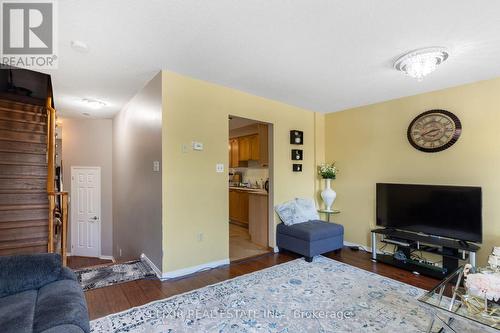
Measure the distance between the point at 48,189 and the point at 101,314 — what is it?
181cm

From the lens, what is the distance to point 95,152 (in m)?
5.53

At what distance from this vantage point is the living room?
6.22 feet

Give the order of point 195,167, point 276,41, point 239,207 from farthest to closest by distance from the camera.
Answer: point 239,207 → point 195,167 → point 276,41

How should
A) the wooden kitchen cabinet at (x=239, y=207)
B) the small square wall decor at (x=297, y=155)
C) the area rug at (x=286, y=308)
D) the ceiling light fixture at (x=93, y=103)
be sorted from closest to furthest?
the area rug at (x=286, y=308), the ceiling light fixture at (x=93, y=103), the small square wall decor at (x=297, y=155), the wooden kitchen cabinet at (x=239, y=207)

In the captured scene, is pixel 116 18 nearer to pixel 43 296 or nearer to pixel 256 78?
pixel 256 78

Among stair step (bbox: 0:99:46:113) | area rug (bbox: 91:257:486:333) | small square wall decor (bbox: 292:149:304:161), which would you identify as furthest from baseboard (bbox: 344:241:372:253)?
stair step (bbox: 0:99:46:113)

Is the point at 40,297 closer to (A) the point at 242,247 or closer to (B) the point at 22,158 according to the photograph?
(B) the point at 22,158

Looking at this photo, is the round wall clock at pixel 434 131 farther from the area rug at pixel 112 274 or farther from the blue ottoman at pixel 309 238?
the area rug at pixel 112 274

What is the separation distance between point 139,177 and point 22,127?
1516mm

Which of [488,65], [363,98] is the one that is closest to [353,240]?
[363,98]

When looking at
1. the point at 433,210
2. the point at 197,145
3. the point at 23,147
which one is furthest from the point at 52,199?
→ the point at 433,210

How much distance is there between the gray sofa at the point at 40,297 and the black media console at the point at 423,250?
3654mm

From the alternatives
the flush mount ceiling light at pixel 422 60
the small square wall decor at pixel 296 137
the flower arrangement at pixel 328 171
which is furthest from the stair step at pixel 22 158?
the flush mount ceiling light at pixel 422 60

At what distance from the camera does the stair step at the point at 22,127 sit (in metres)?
2.97
